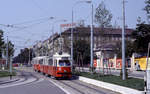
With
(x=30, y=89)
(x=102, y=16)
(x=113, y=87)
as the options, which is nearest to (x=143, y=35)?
(x=102, y=16)

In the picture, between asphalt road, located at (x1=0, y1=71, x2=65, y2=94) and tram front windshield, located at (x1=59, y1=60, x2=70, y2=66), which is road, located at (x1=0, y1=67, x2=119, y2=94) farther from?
tram front windshield, located at (x1=59, y1=60, x2=70, y2=66)

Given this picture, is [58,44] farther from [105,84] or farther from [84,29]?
[105,84]

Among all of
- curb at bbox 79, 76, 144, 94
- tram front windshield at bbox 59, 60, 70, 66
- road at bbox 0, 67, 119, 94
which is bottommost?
road at bbox 0, 67, 119, 94

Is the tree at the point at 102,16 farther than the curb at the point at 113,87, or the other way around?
the tree at the point at 102,16

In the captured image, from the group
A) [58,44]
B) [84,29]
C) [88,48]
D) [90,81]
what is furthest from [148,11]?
[88,48]

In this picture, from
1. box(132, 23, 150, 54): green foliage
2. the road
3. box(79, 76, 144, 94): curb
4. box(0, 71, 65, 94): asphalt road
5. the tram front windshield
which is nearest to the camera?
box(79, 76, 144, 94): curb

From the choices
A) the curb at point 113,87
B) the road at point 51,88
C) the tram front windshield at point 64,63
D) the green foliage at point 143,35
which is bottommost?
the road at point 51,88

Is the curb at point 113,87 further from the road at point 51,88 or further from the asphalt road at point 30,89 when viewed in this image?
the asphalt road at point 30,89

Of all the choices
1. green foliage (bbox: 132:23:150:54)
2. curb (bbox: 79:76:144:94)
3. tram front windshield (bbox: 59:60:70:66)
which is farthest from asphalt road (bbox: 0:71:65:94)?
green foliage (bbox: 132:23:150:54)

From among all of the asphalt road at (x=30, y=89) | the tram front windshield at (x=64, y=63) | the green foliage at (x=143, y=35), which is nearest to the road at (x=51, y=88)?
the asphalt road at (x=30, y=89)

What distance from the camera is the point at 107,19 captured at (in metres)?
33.4

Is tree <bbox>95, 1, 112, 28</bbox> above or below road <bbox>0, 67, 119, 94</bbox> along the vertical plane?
above

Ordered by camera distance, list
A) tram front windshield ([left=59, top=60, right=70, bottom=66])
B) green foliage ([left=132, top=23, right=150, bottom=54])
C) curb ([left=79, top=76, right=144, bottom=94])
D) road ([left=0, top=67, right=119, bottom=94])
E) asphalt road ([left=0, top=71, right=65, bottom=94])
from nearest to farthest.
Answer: curb ([left=79, top=76, right=144, bottom=94]) < asphalt road ([left=0, top=71, right=65, bottom=94]) < road ([left=0, top=67, right=119, bottom=94]) < green foliage ([left=132, top=23, right=150, bottom=54]) < tram front windshield ([left=59, top=60, right=70, bottom=66])

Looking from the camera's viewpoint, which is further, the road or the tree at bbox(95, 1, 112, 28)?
the tree at bbox(95, 1, 112, 28)
